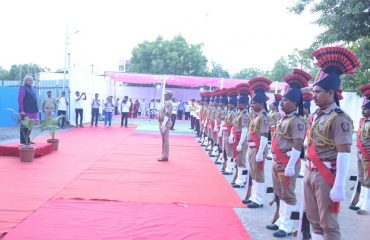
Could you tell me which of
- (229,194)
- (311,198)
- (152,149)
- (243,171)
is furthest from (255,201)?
(152,149)

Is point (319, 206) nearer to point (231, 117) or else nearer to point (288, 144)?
point (288, 144)

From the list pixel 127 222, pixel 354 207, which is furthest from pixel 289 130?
pixel 354 207

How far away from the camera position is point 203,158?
36.8 feet

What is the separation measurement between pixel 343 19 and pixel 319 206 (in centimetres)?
846

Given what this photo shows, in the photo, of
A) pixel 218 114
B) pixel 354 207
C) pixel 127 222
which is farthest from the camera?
pixel 218 114

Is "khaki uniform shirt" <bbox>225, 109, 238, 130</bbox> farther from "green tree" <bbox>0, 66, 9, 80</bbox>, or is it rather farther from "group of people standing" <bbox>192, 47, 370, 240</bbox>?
"green tree" <bbox>0, 66, 9, 80</bbox>

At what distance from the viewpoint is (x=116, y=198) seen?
6191 mm

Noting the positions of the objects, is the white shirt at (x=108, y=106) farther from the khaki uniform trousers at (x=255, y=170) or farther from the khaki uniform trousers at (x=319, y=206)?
the khaki uniform trousers at (x=319, y=206)

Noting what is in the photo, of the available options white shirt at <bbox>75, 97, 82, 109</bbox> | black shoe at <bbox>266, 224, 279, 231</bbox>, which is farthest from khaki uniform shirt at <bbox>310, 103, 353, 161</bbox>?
white shirt at <bbox>75, 97, 82, 109</bbox>

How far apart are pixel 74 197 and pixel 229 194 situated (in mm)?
2504

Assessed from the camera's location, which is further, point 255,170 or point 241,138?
point 241,138

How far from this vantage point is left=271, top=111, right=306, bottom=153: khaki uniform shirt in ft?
15.8

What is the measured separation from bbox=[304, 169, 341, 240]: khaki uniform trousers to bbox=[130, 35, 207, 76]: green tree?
32.9 meters

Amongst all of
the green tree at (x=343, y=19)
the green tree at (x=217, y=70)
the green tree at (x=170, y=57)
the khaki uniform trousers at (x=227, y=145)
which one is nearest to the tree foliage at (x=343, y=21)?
the green tree at (x=343, y=19)
